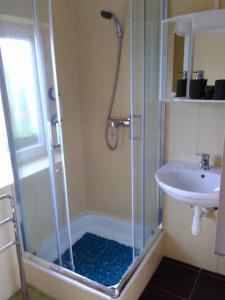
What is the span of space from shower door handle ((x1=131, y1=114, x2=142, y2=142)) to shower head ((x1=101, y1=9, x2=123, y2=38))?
706 mm

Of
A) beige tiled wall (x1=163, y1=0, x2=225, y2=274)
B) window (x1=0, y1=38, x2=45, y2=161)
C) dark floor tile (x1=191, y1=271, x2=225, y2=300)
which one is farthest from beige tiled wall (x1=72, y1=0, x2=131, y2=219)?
dark floor tile (x1=191, y1=271, x2=225, y2=300)

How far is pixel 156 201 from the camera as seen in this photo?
2092 mm

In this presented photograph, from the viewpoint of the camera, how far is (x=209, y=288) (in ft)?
6.17

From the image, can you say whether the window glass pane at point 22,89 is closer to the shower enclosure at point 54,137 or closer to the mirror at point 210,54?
the shower enclosure at point 54,137

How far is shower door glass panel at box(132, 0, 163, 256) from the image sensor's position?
1.67m

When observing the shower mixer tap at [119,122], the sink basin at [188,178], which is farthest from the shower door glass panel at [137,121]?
the shower mixer tap at [119,122]

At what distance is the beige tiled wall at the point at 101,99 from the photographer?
209cm

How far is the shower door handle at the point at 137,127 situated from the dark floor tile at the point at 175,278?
106 cm

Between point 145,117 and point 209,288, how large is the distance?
1.30m

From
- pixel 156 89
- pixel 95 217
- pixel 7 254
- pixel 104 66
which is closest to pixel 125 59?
pixel 104 66

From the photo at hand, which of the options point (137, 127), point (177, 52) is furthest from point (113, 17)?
point (137, 127)

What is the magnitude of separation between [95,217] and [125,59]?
146 cm

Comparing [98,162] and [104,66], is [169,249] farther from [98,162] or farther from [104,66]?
[104,66]

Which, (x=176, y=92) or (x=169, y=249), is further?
(x=169, y=249)
